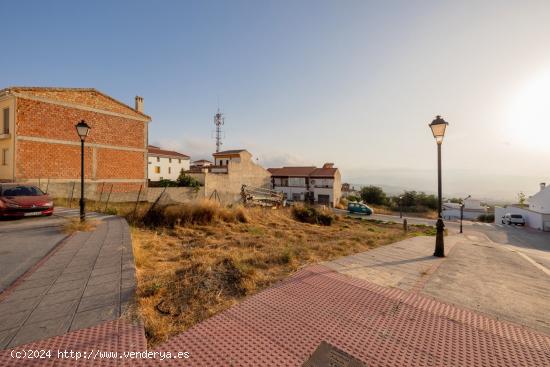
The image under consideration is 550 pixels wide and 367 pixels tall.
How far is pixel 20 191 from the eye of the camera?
9438 mm

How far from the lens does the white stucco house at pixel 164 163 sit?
148ft

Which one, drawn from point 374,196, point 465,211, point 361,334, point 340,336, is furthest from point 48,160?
point 465,211

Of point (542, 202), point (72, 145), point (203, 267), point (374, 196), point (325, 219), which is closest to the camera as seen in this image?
point (203, 267)

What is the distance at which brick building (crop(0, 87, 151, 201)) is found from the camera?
621 inches

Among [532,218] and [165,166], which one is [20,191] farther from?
[532,218]

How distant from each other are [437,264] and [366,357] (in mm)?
4507

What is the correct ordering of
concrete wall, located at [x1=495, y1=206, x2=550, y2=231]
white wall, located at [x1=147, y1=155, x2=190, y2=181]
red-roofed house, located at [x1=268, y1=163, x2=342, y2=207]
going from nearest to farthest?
1. concrete wall, located at [x1=495, y1=206, x2=550, y2=231]
2. red-roofed house, located at [x1=268, y1=163, x2=342, y2=207]
3. white wall, located at [x1=147, y1=155, x2=190, y2=181]

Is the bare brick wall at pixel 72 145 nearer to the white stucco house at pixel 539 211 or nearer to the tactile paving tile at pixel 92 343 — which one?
the tactile paving tile at pixel 92 343

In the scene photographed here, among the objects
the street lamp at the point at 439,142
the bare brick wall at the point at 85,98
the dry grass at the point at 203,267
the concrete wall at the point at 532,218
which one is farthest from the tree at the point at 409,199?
the bare brick wall at the point at 85,98

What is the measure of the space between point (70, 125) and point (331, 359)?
23.1 meters

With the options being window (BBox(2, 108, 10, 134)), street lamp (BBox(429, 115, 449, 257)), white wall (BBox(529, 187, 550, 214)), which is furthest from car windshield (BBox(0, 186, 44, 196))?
white wall (BBox(529, 187, 550, 214))

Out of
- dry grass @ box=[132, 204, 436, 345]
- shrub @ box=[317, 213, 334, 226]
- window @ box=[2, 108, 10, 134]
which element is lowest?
shrub @ box=[317, 213, 334, 226]

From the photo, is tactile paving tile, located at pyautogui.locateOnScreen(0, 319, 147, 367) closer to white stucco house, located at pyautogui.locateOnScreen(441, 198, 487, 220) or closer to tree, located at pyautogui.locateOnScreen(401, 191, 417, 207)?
white stucco house, located at pyautogui.locateOnScreen(441, 198, 487, 220)

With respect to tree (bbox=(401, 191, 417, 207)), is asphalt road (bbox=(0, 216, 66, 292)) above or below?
above
